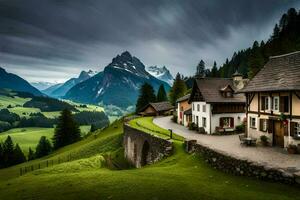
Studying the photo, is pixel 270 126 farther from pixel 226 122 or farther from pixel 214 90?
pixel 214 90

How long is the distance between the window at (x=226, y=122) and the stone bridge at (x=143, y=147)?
Result: 15328 mm

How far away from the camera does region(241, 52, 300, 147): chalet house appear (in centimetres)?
2630

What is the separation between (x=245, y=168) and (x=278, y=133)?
13.2m

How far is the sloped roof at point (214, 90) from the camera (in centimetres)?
4563

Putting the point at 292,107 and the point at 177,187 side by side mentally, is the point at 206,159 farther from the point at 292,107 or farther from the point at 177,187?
the point at 292,107

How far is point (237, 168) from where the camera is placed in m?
19.0

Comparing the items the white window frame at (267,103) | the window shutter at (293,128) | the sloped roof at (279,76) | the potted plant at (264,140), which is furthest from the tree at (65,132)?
the window shutter at (293,128)

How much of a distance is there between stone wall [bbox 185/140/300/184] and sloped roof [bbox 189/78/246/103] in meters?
22.8

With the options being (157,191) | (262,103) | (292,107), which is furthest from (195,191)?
(262,103)

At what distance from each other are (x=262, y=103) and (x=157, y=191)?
22.2m

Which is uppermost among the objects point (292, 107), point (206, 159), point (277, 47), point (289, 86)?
point (277, 47)

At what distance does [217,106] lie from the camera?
45438mm

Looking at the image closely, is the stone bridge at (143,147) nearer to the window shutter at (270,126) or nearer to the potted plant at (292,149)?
the window shutter at (270,126)

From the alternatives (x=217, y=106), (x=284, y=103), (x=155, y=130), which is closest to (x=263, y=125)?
(x=284, y=103)
